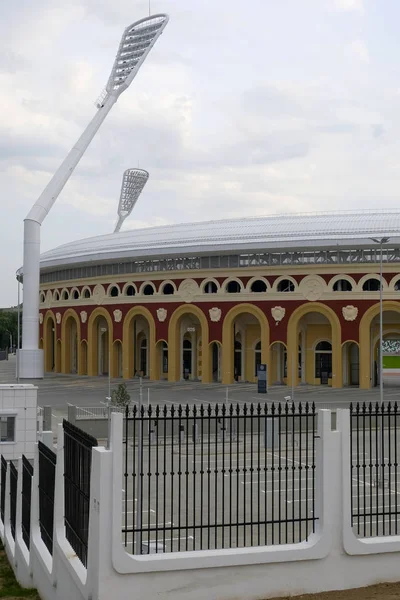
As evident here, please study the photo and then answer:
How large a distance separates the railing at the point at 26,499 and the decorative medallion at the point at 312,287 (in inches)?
1460

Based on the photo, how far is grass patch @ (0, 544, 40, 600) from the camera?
11.9 m

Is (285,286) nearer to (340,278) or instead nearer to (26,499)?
(340,278)

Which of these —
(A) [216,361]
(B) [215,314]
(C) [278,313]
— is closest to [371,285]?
(C) [278,313]

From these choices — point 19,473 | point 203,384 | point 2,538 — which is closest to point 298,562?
point 19,473

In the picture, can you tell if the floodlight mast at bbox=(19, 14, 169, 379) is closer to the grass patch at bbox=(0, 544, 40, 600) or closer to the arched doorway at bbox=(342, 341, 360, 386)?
the arched doorway at bbox=(342, 341, 360, 386)

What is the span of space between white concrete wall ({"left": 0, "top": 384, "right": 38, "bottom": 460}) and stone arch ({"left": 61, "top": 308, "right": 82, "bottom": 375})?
135ft

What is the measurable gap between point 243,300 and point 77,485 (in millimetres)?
41495

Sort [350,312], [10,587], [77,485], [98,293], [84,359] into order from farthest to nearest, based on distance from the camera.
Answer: [84,359] → [98,293] → [350,312] → [10,587] → [77,485]

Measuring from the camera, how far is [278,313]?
50.5m

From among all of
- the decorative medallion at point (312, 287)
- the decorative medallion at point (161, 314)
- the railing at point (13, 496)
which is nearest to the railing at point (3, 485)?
the railing at point (13, 496)

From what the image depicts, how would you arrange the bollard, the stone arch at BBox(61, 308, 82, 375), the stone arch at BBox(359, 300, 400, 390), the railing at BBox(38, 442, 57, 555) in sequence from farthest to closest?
the stone arch at BBox(61, 308, 82, 375)
the stone arch at BBox(359, 300, 400, 390)
the railing at BBox(38, 442, 57, 555)
the bollard

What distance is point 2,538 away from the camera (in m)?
16.5

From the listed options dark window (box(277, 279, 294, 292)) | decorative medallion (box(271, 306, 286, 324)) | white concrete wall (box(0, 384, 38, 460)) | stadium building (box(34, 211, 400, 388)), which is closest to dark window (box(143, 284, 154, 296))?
stadium building (box(34, 211, 400, 388))

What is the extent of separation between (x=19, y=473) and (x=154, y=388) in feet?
118
